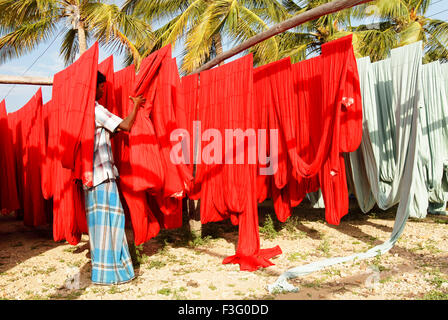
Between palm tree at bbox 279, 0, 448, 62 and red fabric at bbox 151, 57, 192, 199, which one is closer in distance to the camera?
red fabric at bbox 151, 57, 192, 199

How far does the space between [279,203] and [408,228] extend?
2.20 meters

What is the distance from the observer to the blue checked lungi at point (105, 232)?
2.91 metres

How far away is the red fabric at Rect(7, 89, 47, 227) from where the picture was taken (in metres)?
4.36

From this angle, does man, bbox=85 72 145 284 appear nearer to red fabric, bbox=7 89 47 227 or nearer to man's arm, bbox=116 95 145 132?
man's arm, bbox=116 95 145 132

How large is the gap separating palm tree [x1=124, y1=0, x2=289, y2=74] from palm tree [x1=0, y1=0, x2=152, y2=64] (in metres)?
0.93

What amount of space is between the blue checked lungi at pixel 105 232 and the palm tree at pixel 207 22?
6315 millimetres

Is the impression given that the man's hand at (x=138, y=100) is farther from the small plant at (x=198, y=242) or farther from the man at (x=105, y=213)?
the small plant at (x=198, y=242)

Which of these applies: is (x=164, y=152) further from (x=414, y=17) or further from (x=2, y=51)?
(x=414, y=17)

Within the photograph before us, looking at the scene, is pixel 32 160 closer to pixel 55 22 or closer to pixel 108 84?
pixel 108 84

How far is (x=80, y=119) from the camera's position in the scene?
2846 mm

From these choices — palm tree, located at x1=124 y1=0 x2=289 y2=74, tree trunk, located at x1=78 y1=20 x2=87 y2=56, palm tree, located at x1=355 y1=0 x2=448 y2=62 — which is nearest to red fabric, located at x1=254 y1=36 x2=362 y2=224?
Result: palm tree, located at x1=124 y1=0 x2=289 y2=74

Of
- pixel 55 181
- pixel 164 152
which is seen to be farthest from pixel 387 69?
pixel 55 181

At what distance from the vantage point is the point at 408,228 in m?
4.82

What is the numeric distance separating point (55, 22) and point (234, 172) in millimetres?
9087
